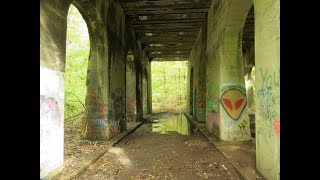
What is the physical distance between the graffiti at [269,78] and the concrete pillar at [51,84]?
3733mm

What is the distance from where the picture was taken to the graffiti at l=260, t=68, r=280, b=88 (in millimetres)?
3819

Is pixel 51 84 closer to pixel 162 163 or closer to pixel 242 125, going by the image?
pixel 162 163

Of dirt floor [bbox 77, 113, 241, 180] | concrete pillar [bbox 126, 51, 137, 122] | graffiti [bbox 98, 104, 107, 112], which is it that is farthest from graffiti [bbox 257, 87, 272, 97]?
concrete pillar [bbox 126, 51, 137, 122]

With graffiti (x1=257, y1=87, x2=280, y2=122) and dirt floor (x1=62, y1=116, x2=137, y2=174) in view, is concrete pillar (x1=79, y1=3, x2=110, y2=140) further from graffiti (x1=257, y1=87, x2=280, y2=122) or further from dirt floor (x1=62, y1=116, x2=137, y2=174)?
graffiti (x1=257, y1=87, x2=280, y2=122)

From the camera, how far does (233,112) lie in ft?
25.3

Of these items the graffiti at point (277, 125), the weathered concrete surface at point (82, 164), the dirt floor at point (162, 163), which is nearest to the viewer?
the graffiti at point (277, 125)

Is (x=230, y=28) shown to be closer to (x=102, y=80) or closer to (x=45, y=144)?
(x=102, y=80)

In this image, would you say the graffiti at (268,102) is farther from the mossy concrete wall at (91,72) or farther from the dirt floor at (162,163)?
the mossy concrete wall at (91,72)

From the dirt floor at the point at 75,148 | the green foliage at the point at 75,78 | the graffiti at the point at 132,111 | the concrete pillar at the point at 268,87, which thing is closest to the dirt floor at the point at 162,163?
the dirt floor at the point at 75,148

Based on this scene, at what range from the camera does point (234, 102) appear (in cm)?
767

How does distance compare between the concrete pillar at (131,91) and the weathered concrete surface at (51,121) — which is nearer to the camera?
the weathered concrete surface at (51,121)

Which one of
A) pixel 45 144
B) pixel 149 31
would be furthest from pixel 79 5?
pixel 149 31

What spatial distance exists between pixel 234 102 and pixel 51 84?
538 centimetres

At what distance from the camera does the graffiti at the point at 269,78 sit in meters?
3.82
